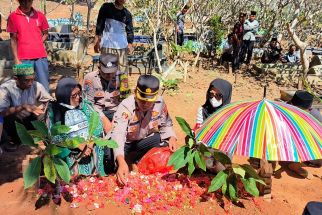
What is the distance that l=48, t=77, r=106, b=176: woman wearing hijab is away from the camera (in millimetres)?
3280

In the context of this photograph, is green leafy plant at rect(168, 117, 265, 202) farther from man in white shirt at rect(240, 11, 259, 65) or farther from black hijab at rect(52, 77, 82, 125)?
man in white shirt at rect(240, 11, 259, 65)

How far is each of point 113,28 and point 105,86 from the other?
5.09ft

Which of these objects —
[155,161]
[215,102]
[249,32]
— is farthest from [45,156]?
[249,32]

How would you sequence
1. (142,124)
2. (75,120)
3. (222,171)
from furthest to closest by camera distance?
1. (142,124)
2. (75,120)
3. (222,171)

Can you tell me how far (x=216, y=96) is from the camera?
12.2ft

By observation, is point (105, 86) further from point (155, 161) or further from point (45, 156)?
point (45, 156)

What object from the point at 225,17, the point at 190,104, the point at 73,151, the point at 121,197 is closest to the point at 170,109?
the point at 190,104

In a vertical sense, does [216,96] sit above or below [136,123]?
above

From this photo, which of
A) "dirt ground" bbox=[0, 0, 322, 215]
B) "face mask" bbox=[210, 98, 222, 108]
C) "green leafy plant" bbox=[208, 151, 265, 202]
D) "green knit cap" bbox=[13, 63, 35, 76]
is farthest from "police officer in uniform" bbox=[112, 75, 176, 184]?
"green knit cap" bbox=[13, 63, 35, 76]

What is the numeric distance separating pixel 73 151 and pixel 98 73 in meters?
1.08

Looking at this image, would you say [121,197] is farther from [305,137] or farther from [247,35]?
[247,35]

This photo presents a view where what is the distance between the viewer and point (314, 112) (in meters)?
4.42

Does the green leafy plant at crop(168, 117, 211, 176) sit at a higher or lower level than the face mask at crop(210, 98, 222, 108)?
lower

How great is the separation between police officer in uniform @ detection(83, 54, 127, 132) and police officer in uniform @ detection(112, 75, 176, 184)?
0.46m
